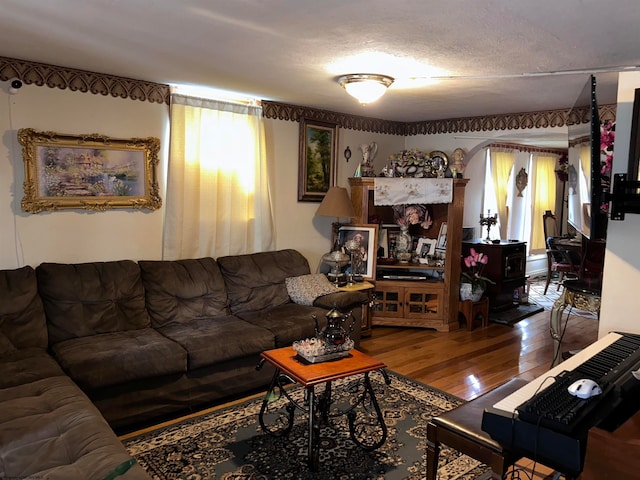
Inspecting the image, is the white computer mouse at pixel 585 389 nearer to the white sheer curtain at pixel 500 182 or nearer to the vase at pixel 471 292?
the vase at pixel 471 292

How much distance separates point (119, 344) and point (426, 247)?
3.37 m

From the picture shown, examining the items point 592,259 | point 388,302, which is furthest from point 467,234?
point 388,302

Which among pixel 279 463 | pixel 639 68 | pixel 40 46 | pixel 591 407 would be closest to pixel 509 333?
pixel 639 68

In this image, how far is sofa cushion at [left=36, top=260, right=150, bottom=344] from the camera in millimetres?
3035

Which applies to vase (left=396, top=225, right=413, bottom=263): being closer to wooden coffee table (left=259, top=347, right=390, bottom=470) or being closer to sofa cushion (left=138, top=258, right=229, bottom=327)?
sofa cushion (left=138, top=258, right=229, bottom=327)

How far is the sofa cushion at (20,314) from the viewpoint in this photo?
282 centimetres

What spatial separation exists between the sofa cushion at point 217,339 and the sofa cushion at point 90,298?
0.95ft

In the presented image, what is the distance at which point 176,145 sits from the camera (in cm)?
376

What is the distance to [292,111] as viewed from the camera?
4.50m

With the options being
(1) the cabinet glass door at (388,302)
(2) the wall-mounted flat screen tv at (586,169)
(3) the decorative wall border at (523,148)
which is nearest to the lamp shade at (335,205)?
(1) the cabinet glass door at (388,302)

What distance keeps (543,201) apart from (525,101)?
4850mm

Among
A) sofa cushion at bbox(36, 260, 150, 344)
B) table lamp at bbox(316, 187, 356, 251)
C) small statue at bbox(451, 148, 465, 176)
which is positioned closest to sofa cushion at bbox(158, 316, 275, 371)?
sofa cushion at bbox(36, 260, 150, 344)

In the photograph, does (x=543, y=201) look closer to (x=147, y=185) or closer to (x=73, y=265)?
(x=147, y=185)

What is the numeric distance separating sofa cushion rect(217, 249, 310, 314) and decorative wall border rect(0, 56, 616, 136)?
4.50 ft
